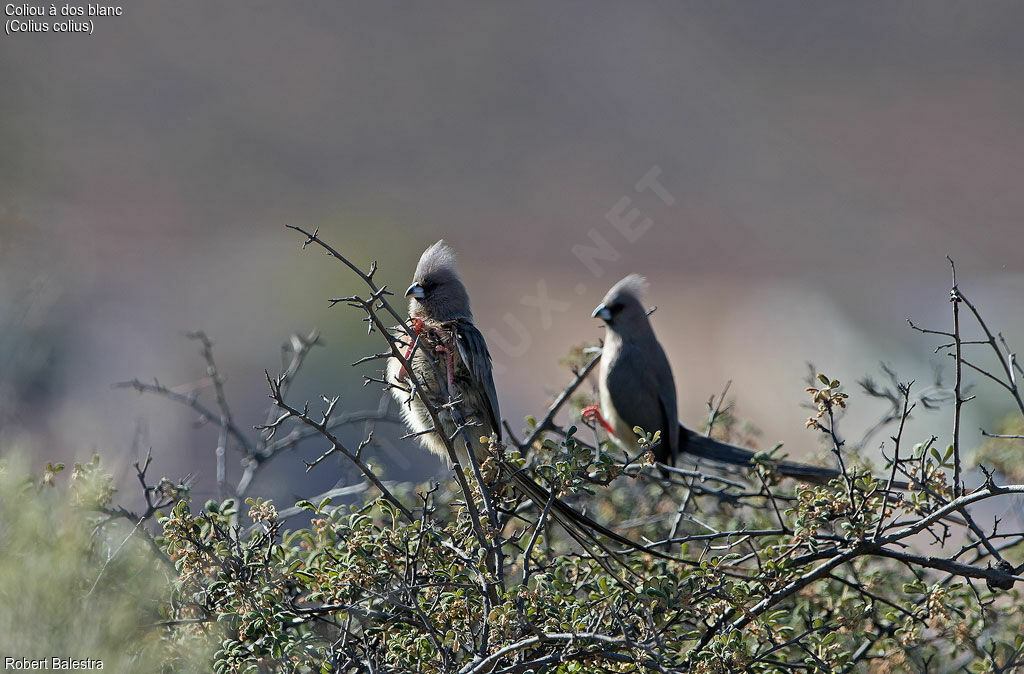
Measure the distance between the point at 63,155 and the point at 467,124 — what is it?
888 cm

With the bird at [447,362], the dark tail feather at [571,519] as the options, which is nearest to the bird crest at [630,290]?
the bird at [447,362]

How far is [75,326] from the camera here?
11.3 meters

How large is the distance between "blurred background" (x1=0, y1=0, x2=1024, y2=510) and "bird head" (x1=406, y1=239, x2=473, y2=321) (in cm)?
414

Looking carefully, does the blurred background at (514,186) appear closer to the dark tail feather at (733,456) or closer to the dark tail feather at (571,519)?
the dark tail feather at (733,456)

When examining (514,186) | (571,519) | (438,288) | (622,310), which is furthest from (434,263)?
(514,186)

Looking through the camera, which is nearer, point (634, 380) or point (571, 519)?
point (571, 519)

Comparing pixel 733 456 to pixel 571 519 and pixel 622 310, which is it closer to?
pixel 622 310

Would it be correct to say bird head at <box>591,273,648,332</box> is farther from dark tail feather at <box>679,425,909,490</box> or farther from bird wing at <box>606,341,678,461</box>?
dark tail feather at <box>679,425,909,490</box>

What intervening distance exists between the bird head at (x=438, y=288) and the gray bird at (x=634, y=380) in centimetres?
158

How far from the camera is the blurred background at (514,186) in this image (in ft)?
40.5

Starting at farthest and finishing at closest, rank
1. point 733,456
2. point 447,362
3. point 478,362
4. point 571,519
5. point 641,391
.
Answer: point 641,391
point 733,456
point 478,362
point 447,362
point 571,519

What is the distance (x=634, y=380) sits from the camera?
575 centimetres

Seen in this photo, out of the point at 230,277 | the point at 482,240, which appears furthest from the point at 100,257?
the point at 482,240

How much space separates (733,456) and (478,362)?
1.74 m
